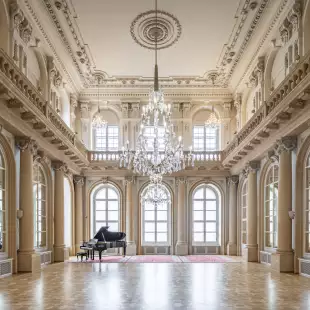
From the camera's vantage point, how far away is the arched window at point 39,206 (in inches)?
603

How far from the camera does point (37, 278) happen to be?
1171cm

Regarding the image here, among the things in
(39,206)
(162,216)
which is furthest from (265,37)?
(162,216)

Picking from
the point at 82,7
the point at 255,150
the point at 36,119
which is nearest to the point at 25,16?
the point at 82,7

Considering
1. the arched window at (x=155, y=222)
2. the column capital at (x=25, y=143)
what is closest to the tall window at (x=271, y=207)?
the arched window at (x=155, y=222)

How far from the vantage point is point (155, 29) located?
591 inches

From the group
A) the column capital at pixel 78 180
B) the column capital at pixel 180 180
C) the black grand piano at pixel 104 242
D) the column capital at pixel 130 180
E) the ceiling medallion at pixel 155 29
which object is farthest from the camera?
the column capital at pixel 180 180

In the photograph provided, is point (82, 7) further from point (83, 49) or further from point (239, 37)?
point (239, 37)

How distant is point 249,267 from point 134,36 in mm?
8681

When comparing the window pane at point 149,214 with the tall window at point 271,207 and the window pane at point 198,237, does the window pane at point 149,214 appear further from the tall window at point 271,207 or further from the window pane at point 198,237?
the tall window at point 271,207

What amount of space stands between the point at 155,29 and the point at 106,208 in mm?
10000

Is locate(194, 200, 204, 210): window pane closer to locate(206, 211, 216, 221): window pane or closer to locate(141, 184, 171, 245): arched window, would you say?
locate(206, 211, 216, 221): window pane

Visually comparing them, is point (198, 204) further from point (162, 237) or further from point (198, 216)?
point (162, 237)

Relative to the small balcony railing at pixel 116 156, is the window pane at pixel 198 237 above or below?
below

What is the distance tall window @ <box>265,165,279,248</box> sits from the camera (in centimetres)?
1530
